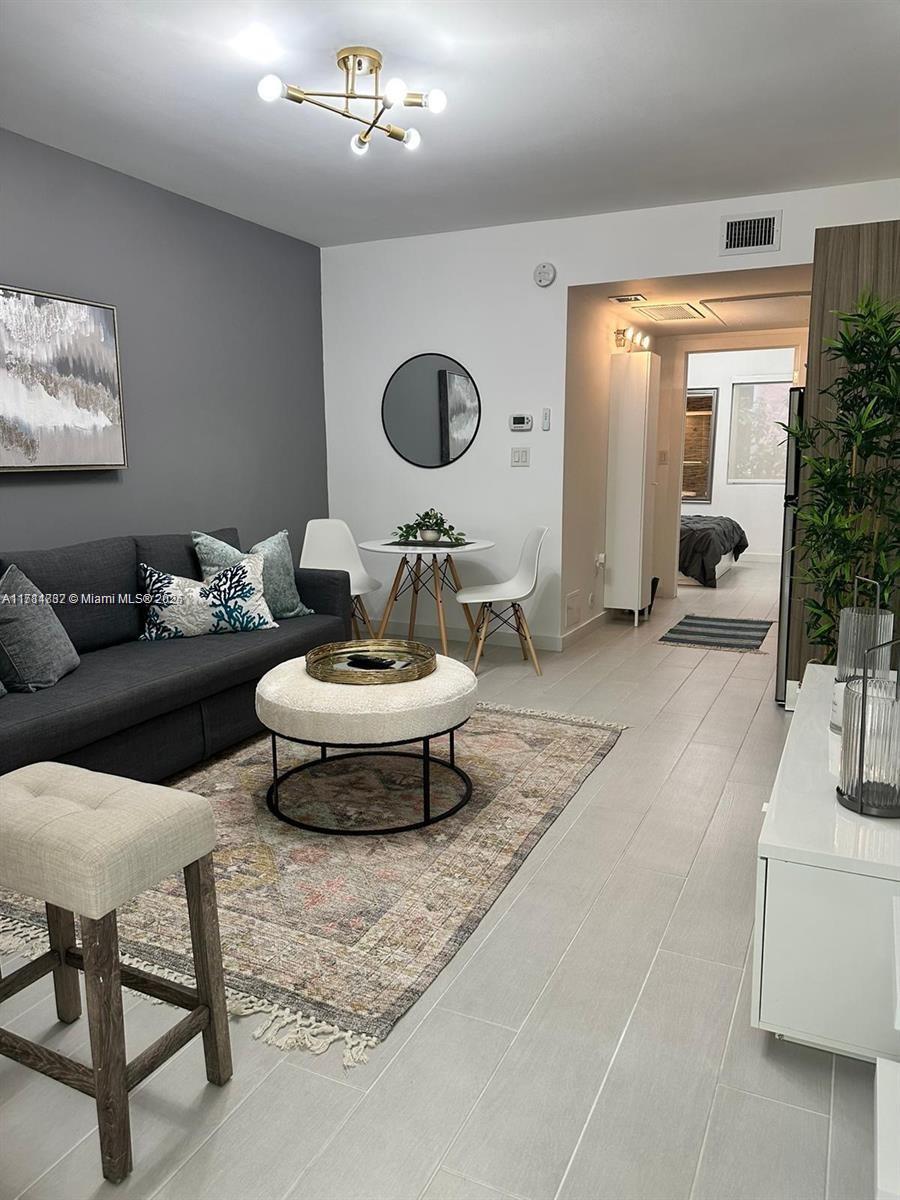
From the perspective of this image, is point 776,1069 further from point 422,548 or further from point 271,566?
point 422,548

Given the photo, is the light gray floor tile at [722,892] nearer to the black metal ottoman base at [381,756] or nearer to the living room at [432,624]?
the living room at [432,624]

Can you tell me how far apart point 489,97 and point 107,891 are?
3.10m

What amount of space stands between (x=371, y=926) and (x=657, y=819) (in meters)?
1.15

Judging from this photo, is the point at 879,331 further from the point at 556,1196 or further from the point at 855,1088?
the point at 556,1196

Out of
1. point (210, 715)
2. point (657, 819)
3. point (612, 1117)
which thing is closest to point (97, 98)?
point (210, 715)

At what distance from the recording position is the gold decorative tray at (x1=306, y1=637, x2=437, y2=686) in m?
2.90

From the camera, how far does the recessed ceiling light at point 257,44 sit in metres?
2.76

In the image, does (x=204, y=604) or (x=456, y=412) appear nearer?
(x=204, y=604)

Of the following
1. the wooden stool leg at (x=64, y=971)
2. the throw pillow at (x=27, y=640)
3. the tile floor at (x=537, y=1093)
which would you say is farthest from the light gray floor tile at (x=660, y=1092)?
the throw pillow at (x=27, y=640)

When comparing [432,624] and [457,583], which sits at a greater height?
[457,583]

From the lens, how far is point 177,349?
4.55m

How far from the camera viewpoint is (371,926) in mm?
2270

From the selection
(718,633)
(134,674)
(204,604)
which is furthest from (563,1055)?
(718,633)

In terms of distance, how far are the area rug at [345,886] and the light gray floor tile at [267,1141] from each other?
113 mm
